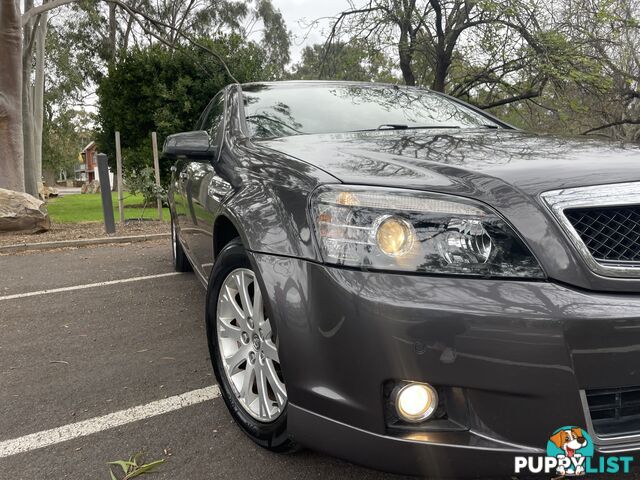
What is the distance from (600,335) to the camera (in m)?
1.33

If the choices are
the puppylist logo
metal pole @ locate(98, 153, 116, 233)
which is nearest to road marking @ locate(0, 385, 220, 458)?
the puppylist logo

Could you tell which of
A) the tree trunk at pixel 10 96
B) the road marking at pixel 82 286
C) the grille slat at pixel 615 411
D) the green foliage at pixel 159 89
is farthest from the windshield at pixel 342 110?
the green foliage at pixel 159 89

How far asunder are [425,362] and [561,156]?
0.95 metres

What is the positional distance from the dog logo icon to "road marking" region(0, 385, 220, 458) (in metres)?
1.68

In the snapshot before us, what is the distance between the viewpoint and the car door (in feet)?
8.68

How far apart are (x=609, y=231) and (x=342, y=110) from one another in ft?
6.22

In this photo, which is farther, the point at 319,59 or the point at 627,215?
the point at 319,59

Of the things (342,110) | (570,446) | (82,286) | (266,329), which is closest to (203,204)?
(342,110)

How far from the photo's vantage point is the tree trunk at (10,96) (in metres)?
8.68

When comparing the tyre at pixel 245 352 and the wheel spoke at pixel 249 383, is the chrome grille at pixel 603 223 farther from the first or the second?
the wheel spoke at pixel 249 383

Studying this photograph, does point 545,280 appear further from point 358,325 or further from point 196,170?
point 196,170

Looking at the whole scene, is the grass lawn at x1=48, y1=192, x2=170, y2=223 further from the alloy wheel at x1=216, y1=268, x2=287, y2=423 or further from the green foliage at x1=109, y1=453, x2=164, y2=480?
the green foliage at x1=109, y1=453, x2=164, y2=480

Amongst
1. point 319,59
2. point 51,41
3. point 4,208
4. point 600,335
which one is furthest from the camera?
point 51,41

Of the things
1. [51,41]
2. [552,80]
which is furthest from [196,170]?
[51,41]
